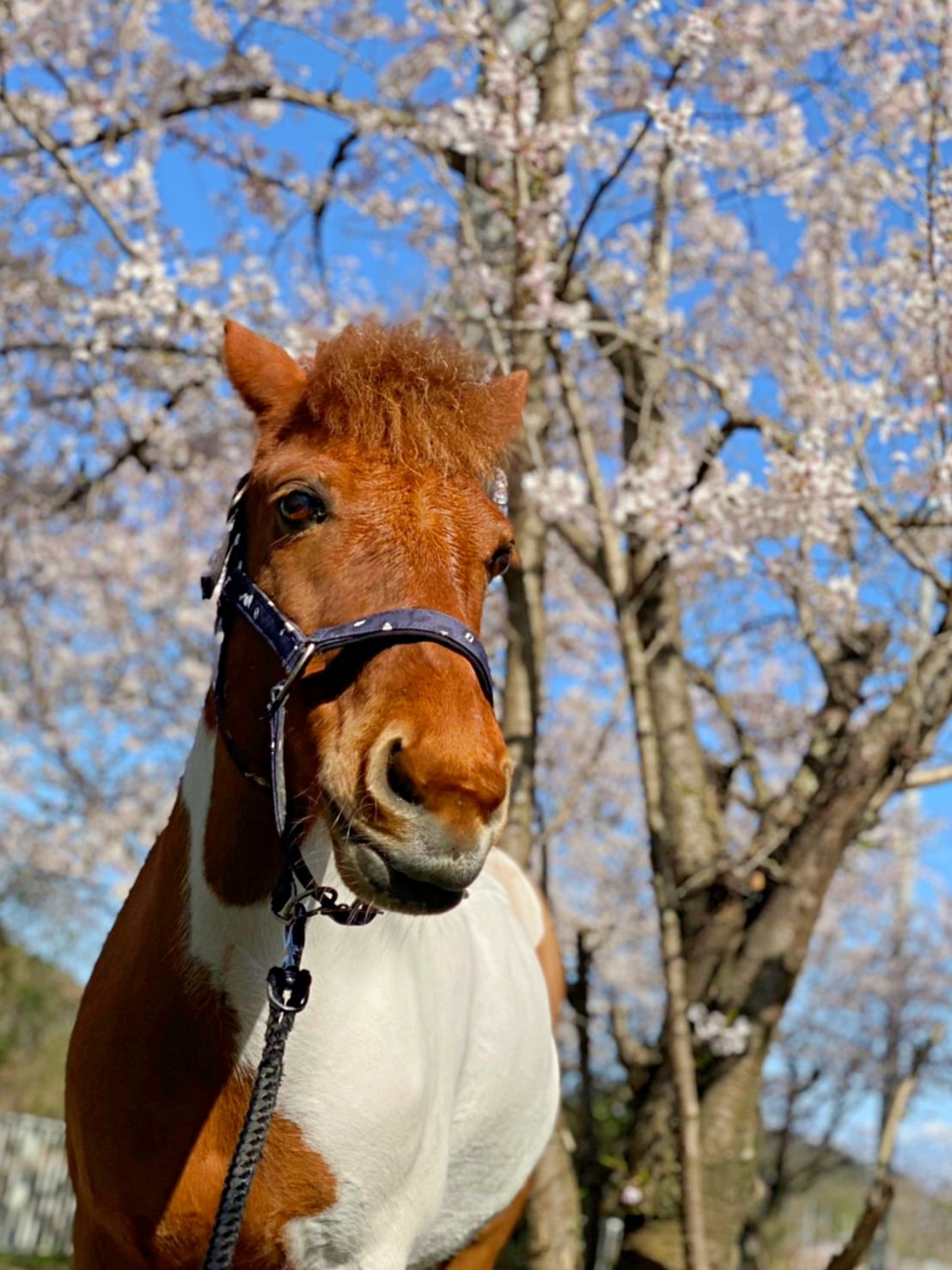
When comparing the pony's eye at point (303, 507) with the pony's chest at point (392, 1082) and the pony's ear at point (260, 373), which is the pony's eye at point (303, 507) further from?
the pony's chest at point (392, 1082)

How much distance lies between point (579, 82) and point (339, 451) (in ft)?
25.8

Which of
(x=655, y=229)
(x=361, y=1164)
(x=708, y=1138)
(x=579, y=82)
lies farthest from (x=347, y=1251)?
(x=579, y=82)

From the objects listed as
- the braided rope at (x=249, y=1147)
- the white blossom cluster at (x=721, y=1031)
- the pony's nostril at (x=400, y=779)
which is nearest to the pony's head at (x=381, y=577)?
the pony's nostril at (x=400, y=779)

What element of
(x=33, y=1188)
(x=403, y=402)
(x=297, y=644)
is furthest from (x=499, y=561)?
(x=33, y=1188)

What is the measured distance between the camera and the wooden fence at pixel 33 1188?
538 inches

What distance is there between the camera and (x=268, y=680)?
2.33 metres

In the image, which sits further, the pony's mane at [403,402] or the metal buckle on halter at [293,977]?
the pony's mane at [403,402]

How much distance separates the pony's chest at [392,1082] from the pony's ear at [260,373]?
1059 millimetres

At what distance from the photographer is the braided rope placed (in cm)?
220

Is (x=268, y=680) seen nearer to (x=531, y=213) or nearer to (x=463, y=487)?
(x=463, y=487)

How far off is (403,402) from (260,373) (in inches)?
14.3

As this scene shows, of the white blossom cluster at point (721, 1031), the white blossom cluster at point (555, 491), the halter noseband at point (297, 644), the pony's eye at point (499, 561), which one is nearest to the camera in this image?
the halter noseband at point (297, 644)

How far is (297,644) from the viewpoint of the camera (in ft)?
7.10

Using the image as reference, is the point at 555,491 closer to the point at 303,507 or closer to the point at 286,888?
the point at 303,507
